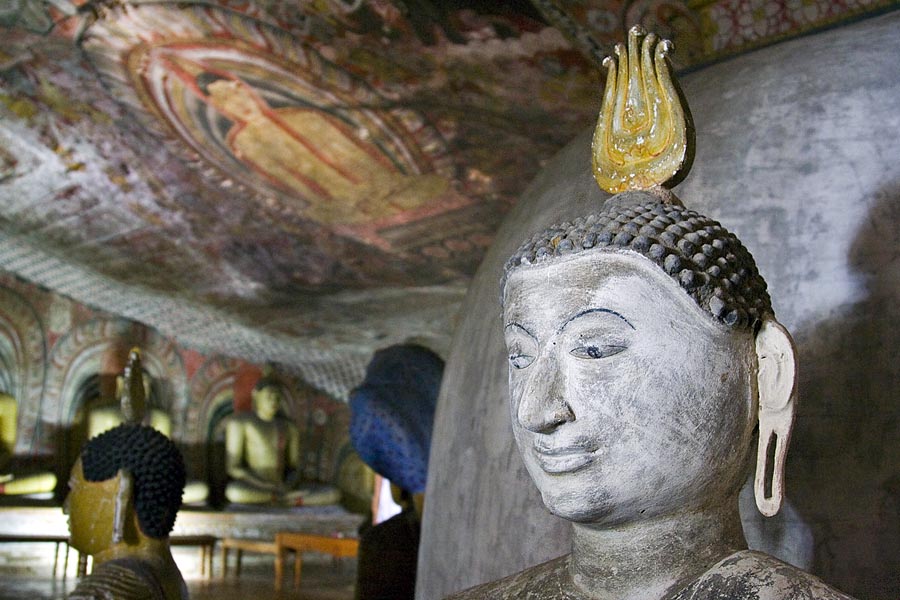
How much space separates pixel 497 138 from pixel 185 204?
3.51m

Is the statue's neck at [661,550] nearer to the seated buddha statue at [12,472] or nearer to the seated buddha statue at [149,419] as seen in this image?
the seated buddha statue at [12,472]

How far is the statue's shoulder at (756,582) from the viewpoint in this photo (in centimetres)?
143

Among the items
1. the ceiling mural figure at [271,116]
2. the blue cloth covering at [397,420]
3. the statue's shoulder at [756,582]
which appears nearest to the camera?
the statue's shoulder at [756,582]

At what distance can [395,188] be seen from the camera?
7.96 m

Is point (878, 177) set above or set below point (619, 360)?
above

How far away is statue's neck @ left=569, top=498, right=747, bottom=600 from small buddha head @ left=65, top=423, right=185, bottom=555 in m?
2.28

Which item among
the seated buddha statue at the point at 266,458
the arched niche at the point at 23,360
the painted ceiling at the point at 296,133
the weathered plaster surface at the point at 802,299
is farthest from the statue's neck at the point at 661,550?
the seated buddha statue at the point at 266,458

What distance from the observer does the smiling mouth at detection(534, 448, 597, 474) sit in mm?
1559

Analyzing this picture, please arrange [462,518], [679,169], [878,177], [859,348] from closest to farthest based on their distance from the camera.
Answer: [679,169]
[859,348]
[878,177]
[462,518]

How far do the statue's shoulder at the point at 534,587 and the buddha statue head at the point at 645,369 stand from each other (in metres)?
0.20

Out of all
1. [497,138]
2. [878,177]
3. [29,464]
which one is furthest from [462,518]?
[29,464]

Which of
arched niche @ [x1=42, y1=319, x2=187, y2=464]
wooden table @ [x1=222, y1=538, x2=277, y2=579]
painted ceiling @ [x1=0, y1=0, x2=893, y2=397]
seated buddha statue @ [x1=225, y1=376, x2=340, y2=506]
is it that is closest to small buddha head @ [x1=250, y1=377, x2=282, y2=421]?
seated buddha statue @ [x1=225, y1=376, x2=340, y2=506]

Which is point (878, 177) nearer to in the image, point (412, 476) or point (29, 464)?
point (412, 476)

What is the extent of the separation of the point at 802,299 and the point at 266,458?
1198 cm
